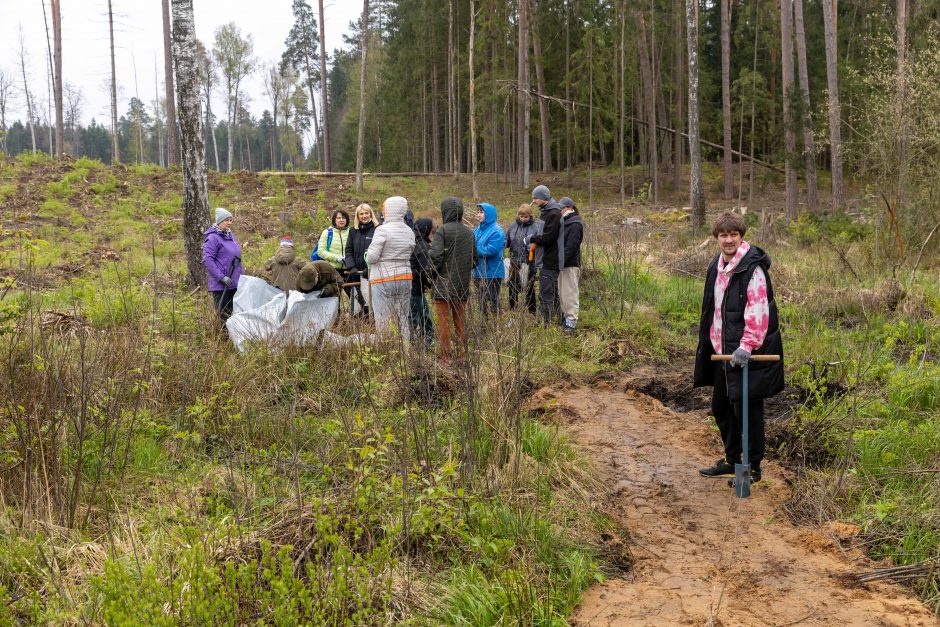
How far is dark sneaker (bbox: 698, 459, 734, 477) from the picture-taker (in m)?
5.18

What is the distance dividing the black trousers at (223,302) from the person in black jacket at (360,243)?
1.33 m

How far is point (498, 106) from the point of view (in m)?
32.9

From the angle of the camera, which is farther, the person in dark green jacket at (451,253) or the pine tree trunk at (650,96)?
the pine tree trunk at (650,96)

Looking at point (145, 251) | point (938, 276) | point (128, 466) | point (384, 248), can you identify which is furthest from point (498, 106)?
point (128, 466)

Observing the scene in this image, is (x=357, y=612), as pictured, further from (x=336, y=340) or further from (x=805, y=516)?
(x=336, y=340)

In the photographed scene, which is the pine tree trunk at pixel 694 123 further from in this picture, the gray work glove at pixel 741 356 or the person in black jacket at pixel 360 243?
the gray work glove at pixel 741 356

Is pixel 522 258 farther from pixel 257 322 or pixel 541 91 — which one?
pixel 541 91

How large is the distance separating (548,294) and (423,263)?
91.5 inches

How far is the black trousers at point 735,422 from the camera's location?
16.1ft

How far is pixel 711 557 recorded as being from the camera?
4.14 meters

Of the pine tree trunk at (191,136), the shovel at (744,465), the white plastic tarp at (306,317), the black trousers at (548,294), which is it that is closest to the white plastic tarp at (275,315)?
the white plastic tarp at (306,317)

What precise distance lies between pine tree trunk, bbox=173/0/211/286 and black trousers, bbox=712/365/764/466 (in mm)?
6847

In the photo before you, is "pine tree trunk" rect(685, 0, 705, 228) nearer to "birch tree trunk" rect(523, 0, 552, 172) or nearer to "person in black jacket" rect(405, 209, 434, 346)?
"birch tree trunk" rect(523, 0, 552, 172)

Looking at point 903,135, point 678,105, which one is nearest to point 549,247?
point 903,135
